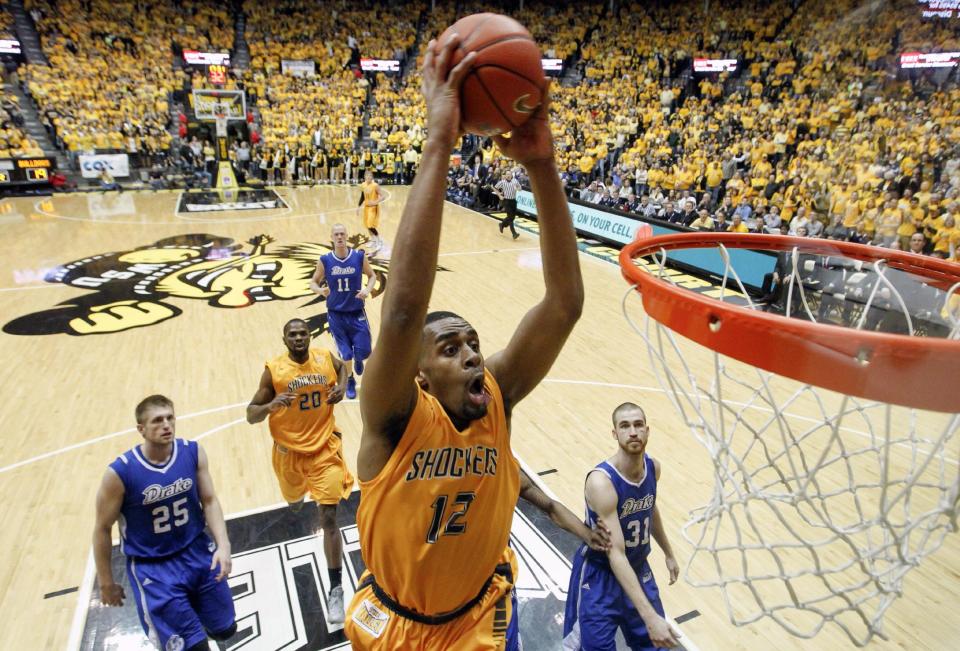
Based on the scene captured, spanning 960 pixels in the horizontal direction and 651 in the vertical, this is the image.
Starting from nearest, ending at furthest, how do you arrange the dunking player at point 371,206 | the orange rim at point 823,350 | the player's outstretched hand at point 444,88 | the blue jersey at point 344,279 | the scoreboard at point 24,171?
the player's outstretched hand at point 444,88 < the orange rim at point 823,350 < the blue jersey at point 344,279 < the dunking player at point 371,206 < the scoreboard at point 24,171

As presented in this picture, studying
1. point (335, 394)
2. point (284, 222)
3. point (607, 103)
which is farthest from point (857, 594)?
point (607, 103)

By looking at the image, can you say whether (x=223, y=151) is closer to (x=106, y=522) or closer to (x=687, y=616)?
(x=106, y=522)

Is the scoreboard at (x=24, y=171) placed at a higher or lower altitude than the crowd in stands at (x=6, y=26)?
lower

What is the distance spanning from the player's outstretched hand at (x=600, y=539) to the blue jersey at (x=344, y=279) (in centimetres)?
415

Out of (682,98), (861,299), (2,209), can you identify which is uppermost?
(682,98)

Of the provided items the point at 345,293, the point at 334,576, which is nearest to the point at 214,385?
the point at 345,293

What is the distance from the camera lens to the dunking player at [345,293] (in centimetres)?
636

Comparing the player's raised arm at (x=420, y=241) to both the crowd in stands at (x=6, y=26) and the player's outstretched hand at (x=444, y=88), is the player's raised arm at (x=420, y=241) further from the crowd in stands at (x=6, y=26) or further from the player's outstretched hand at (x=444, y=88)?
the crowd in stands at (x=6, y=26)

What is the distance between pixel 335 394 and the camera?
4.20m

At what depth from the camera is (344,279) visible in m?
6.34

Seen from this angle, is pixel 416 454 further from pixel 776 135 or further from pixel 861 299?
pixel 776 135

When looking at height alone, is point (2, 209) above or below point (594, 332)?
below

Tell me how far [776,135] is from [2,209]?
19040mm

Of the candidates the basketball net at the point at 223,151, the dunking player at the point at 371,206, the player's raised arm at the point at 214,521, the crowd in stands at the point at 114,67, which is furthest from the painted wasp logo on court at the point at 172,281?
the crowd in stands at the point at 114,67
